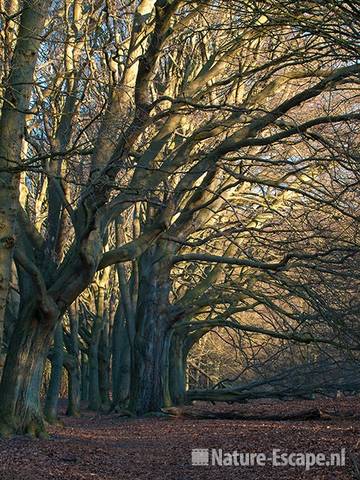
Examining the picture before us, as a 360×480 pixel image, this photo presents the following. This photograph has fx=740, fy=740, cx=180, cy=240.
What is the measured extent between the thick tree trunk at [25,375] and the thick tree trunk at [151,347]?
19.9ft

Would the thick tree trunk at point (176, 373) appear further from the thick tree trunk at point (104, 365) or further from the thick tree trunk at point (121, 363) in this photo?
the thick tree trunk at point (104, 365)

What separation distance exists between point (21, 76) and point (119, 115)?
6.44 feet

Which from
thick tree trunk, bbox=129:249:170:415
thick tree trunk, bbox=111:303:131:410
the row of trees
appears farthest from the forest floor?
thick tree trunk, bbox=111:303:131:410

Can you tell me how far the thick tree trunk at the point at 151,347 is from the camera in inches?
675

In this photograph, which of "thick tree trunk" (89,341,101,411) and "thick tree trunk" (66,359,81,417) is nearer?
"thick tree trunk" (66,359,81,417)

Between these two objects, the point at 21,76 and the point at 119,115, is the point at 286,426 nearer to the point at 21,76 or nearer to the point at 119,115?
the point at 119,115

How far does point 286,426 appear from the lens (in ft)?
40.5

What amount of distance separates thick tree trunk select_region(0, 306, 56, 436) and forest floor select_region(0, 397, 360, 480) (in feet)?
1.51

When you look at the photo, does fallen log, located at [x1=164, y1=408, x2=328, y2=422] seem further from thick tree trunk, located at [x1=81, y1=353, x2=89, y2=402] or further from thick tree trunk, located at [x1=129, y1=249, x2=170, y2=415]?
thick tree trunk, located at [x1=81, y1=353, x2=89, y2=402]

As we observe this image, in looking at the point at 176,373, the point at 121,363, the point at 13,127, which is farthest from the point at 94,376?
the point at 13,127

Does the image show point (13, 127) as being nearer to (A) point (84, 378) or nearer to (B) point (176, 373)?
(B) point (176, 373)

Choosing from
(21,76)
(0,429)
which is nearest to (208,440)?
(0,429)

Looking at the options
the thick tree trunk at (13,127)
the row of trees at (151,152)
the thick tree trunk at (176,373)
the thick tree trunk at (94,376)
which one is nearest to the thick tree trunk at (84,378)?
the thick tree trunk at (94,376)

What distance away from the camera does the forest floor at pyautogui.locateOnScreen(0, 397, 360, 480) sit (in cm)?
764
